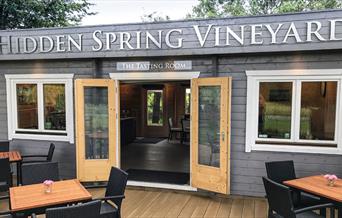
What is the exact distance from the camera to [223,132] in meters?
4.54

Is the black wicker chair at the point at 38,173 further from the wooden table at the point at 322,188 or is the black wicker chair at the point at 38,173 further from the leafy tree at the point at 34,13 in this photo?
the leafy tree at the point at 34,13

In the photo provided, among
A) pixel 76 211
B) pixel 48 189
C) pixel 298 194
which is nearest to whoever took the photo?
pixel 76 211

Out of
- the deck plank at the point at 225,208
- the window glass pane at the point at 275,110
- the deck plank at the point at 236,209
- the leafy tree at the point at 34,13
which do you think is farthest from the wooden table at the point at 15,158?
the leafy tree at the point at 34,13

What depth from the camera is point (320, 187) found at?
324 cm

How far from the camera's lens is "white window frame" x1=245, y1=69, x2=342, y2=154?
14.4 ft

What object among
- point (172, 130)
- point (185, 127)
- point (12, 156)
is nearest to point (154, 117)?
point (172, 130)

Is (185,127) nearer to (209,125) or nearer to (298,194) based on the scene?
(209,125)

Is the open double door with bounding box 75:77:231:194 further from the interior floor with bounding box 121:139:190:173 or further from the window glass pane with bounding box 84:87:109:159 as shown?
the interior floor with bounding box 121:139:190:173

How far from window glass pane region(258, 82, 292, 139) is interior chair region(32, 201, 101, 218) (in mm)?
3260

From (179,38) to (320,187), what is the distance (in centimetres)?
298

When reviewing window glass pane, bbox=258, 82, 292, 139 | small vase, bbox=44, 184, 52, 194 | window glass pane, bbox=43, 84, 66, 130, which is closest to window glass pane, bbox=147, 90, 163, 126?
window glass pane, bbox=43, 84, 66, 130

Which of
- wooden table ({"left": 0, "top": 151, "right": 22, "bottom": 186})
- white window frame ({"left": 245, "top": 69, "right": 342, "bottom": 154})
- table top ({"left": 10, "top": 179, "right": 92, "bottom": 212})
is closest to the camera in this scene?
table top ({"left": 10, "top": 179, "right": 92, "bottom": 212})

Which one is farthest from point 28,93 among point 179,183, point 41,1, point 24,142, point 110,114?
point 41,1

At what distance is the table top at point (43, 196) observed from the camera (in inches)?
107
